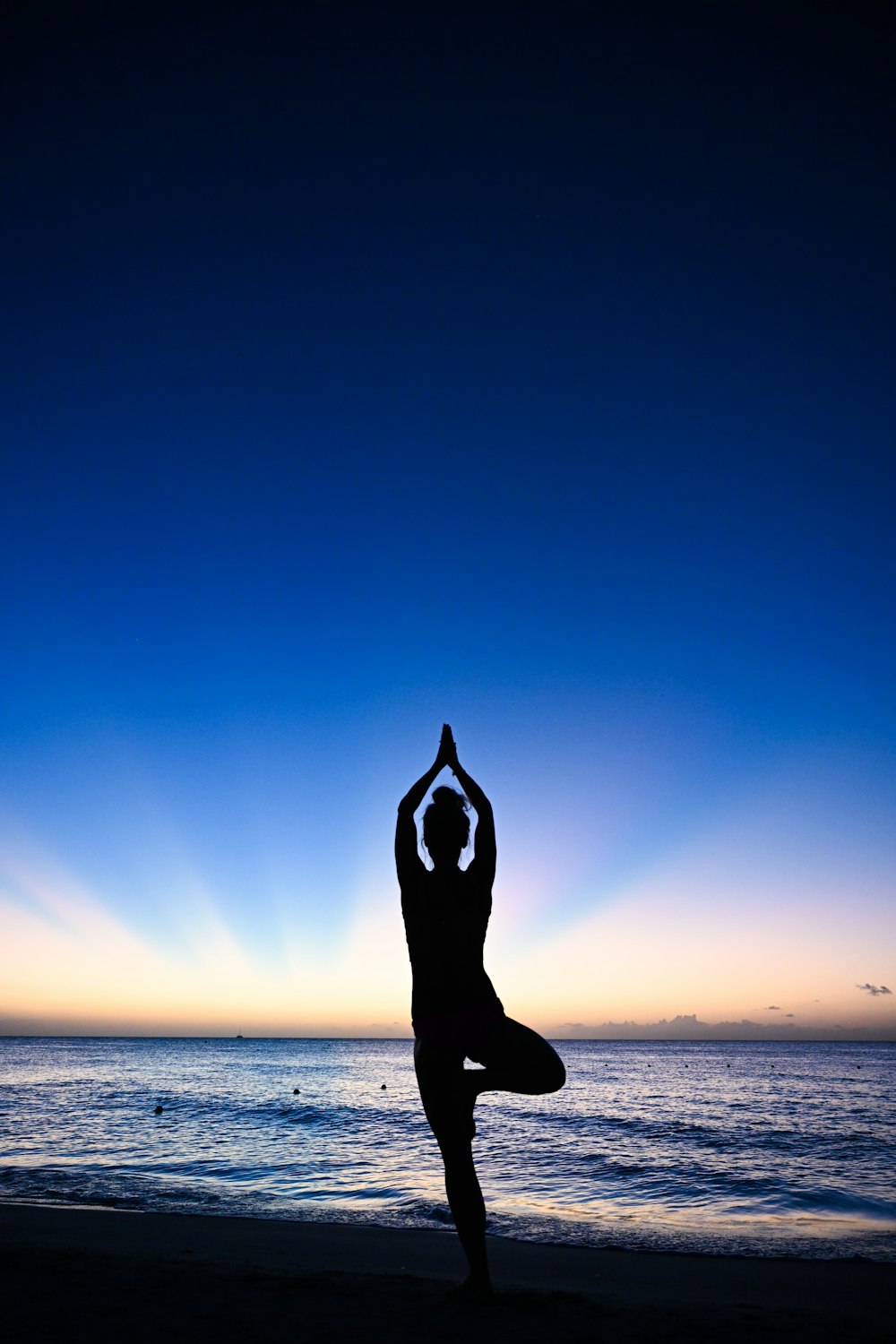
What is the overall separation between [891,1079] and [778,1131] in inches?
1672

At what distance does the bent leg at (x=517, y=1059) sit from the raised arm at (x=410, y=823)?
0.82m

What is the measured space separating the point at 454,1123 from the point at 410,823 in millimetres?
1389

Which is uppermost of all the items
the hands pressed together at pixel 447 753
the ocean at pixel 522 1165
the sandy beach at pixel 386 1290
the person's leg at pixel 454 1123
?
the hands pressed together at pixel 447 753

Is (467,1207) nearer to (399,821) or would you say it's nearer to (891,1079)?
(399,821)

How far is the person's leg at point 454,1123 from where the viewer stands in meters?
3.54

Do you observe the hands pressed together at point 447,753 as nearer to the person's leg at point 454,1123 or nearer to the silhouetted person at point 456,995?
the silhouetted person at point 456,995

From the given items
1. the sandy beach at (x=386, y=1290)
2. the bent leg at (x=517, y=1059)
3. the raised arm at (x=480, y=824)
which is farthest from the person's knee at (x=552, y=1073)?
the sandy beach at (x=386, y=1290)

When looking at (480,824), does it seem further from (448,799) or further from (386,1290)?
(386,1290)

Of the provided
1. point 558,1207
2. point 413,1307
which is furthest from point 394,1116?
point 413,1307

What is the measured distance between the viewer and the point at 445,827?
3936mm

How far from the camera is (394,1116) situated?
26281 mm

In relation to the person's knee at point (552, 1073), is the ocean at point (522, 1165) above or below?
below

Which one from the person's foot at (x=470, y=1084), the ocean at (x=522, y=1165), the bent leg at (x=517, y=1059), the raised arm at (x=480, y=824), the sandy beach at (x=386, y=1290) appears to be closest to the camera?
the bent leg at (x=517, y=1059)

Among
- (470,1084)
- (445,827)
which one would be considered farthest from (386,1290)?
(445,827)
